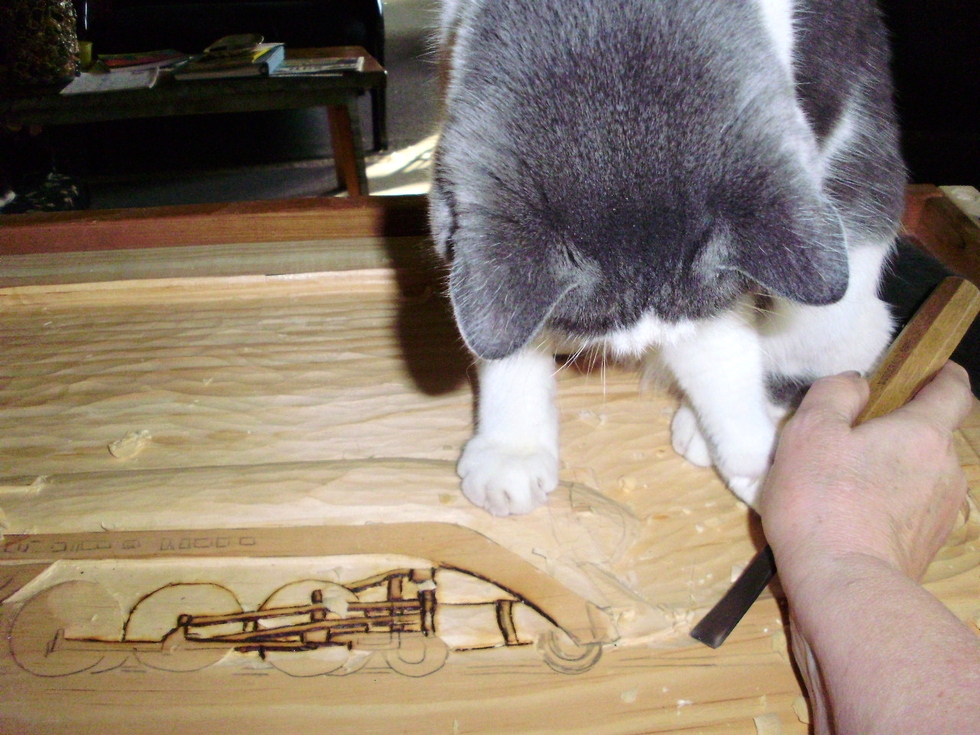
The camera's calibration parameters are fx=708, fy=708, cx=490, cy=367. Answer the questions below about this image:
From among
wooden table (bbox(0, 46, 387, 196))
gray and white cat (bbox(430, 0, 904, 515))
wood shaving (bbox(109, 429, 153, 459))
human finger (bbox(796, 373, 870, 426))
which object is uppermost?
gray and white cat (bbox(430, 0, 904, 515))

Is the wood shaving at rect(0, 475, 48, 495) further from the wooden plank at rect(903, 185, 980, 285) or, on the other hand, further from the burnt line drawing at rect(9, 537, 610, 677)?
the wooden plank at rect(903, 185, 980, 285)

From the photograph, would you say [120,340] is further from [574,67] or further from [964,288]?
[964,288]

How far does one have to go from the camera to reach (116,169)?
3389 millimetres

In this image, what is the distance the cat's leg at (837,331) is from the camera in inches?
35.5

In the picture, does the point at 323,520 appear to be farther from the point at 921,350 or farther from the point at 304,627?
the point at 921,350

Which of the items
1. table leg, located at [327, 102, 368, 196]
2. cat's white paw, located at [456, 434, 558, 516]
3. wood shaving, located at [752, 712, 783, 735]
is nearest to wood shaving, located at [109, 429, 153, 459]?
cat's white paw, located at [456, 434, 558, 516]

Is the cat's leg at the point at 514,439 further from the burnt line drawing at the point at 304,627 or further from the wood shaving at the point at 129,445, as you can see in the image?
the wood shaving at the point at 129,445

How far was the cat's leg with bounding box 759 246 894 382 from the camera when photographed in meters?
0.90

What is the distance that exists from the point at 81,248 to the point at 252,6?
108 inches

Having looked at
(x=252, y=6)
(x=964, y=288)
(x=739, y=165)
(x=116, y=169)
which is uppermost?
(x=739, y=165)

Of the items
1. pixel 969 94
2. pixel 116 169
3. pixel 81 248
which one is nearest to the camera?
pixel 81 248

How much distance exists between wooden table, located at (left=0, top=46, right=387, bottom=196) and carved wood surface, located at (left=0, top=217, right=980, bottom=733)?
172 cm

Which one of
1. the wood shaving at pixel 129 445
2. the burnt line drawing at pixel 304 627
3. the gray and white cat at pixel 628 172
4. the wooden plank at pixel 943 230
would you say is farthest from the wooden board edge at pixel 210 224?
the wooden plank at pixel 943 230

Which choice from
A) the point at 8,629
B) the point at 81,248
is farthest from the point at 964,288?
the point at 81,248
